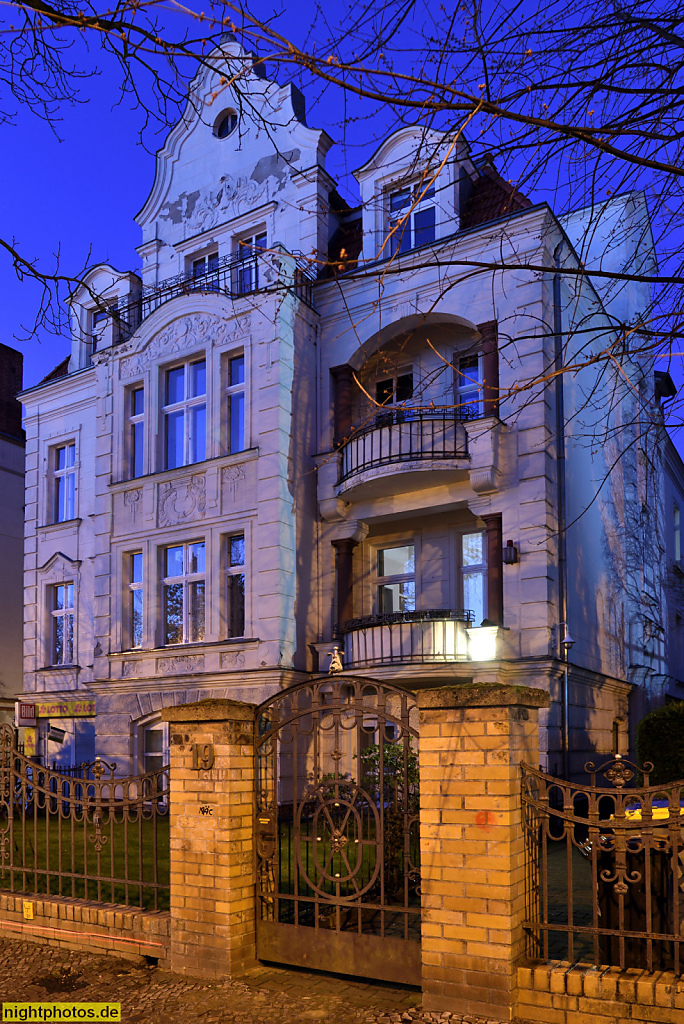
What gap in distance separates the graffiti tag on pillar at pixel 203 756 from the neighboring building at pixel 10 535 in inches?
929

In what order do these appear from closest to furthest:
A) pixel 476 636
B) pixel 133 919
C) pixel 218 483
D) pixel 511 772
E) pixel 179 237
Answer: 1. pixel 511 772
2. pixel 133 919
3. pixel 476 636
4. pixel 218 483
5. pixel 179 237

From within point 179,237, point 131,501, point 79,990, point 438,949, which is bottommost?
point 79,990

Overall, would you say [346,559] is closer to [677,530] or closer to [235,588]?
[235,588]

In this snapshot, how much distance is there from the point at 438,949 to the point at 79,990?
2.63m

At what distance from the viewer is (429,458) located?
1538cm

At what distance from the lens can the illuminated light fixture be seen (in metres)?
14.5

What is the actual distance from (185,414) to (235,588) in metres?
3.87

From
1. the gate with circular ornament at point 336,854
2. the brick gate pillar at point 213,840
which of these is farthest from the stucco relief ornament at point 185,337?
the brick gate pillar at point 213,840

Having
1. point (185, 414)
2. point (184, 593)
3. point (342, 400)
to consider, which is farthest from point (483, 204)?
point (184, 593)

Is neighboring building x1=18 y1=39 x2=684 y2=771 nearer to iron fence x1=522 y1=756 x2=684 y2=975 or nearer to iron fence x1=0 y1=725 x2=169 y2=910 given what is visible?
iron fence x1=0 y1=725 x2=169 y2=910

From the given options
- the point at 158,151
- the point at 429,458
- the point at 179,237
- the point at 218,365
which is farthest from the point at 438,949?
the point at 158,151

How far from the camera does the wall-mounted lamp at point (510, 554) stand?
1473 cm

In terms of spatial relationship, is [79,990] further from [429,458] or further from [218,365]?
[218,365]

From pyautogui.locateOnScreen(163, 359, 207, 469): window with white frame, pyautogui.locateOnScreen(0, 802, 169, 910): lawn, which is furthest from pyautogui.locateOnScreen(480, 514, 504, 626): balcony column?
pyautogui.locateOnScreen(0, 802, 169, 910): lawn
